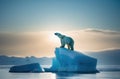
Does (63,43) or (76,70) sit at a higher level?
(63,43)

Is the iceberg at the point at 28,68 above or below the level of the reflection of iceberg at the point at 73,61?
below

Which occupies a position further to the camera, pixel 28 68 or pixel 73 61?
pixel 28 68

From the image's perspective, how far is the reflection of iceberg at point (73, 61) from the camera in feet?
69.1

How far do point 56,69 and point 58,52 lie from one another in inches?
45.0

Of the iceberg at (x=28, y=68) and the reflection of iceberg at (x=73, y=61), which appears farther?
the iceberg at (x=28, y=68)

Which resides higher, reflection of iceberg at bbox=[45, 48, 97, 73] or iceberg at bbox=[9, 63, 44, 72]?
reflection of iceberg at bbox=[45, 48, 97, 73]

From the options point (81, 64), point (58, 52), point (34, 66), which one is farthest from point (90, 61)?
point (34, 66)

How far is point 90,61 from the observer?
832 inches

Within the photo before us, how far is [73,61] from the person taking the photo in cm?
2111

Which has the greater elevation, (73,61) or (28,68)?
(73,61)

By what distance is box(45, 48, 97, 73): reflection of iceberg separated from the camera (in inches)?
829

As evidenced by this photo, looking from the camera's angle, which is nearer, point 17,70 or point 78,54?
point 78,54

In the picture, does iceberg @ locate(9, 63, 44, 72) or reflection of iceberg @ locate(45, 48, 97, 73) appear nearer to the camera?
reflection of iceberg @ locate(45, 48, 97, 73)

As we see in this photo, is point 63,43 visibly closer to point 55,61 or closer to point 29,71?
point 55,61
